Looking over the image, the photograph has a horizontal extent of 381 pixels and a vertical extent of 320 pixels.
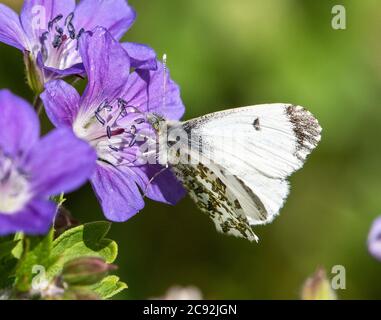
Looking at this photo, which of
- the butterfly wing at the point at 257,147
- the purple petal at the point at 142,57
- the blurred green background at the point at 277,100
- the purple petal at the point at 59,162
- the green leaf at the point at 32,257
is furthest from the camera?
the blurred green background at the point at 277,100

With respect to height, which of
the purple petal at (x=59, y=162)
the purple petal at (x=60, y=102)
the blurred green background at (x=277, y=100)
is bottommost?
the blurred green background at (x=277, y=100)

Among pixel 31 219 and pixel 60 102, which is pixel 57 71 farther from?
pixel 31 219

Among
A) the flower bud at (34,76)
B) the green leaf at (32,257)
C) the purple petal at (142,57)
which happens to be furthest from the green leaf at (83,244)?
the purple petal at (142,57)

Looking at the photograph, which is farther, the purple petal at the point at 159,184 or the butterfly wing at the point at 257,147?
the butterfly wing at the point at 257,147

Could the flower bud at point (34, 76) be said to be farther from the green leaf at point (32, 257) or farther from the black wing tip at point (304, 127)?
the black wing tip at point (304, 127)

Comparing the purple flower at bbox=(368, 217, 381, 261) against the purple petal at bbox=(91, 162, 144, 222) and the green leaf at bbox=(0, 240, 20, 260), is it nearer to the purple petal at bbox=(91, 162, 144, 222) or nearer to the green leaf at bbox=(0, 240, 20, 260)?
the purple petal at bbox=(91, 162, 144, 222)

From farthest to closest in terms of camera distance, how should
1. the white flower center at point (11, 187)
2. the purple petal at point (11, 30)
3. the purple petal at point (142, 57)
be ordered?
1. the purple petal at point (142, 57)
2. the purple petal at point (11, 30)
3. the white flower center at point (11, 187)
